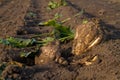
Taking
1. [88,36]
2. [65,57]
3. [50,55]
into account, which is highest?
[88,36]

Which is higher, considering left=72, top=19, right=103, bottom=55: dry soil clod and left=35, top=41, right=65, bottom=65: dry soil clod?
left=72, top=19, right=103, bottom=55: dry soil clod

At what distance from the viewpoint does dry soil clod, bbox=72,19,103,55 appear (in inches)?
176

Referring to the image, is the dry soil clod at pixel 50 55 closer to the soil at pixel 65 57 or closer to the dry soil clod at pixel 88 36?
the soil at pixel 65 57

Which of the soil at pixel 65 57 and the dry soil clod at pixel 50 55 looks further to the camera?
the dry soil clod at pixel 50 55

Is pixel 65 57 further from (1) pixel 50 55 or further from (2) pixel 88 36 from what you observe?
(2) pixel 88 36

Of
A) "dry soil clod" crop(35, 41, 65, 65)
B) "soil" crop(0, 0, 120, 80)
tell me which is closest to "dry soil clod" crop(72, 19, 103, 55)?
"soil" crop(0, 0, 120, 80)

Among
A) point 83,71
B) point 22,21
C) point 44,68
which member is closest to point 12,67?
point 44,68

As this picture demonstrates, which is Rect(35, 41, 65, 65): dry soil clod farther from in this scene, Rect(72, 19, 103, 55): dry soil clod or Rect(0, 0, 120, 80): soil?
Rect(72, 19, 103, 55): dry soil clod

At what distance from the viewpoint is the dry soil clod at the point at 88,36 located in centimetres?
447

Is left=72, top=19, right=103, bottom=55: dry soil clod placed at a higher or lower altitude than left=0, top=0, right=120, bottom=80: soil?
higher

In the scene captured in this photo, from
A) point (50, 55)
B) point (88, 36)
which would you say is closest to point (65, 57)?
point (50, 55)

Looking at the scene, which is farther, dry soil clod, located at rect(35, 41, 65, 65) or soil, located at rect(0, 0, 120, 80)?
dry soil clod, located at rect(35, 41, 65, 65)

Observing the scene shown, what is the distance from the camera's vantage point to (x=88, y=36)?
4480mm

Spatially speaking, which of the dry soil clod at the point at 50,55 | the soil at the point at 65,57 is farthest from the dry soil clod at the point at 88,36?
the dry soil clod at the point at 50,55
